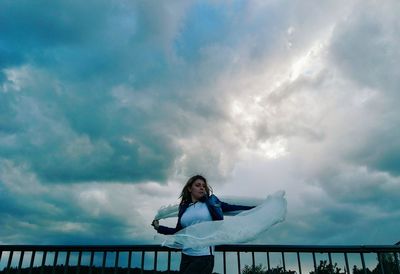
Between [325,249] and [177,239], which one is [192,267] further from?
[325,249]

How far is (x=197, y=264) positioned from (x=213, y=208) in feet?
2.19

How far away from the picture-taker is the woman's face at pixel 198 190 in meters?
4.26

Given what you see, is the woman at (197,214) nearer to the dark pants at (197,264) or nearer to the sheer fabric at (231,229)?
the dark pants at (197,264)

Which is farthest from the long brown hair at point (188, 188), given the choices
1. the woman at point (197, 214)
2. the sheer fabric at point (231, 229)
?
the sheer fabric at point (231, 229)

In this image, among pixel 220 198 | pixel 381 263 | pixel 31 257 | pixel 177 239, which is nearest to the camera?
pixel 177 239

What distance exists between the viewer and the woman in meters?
3.78

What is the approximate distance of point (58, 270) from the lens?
4.82 metres

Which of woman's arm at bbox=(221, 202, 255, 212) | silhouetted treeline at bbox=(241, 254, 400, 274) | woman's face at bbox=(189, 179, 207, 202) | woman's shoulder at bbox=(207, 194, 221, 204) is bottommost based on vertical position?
silhouetted treeline at bbox=(241, 254, 400, 274)

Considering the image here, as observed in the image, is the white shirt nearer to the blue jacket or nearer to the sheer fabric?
the blue jacket

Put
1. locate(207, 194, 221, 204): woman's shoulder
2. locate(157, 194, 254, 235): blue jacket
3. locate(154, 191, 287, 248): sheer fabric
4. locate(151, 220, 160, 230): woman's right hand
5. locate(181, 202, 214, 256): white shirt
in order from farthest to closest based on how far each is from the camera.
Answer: locate(151, 220, 160, 230): woman's right hand, locate(207, 194, 221, 204): woman's shoulder, locate(157, 194, 254, 235): blue jacket, locate(181, 202, 214, 256): white shirt, locate(154, 191, 287, 248): sheer fabric

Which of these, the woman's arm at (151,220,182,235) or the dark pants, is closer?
the dark pants

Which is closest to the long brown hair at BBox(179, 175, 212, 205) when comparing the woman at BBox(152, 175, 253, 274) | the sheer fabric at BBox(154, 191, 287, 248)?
the woman at BBox(152, 175, 253, 274)

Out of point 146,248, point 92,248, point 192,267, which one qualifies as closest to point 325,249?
point 192,267

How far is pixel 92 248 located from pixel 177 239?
1.68 m
